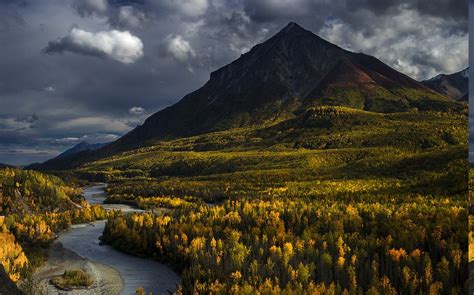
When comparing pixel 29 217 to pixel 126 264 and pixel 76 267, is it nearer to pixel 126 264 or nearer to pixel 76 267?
pixel 126 264

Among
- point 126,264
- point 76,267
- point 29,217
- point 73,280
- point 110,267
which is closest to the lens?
point 73,280

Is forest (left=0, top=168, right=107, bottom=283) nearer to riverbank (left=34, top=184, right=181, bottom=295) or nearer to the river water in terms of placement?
riverbank (left=34, top=184, right=181, bottom=295)

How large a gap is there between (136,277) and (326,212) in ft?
67.3

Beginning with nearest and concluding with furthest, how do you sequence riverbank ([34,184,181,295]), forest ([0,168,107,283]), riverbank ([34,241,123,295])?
riverbank ([34,241,123,295]), riverbank ([34,184,181,295]), forest ([0,168,107,283])

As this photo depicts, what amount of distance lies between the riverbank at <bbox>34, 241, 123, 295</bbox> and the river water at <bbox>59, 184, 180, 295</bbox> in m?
0.73

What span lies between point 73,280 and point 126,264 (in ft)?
26.1

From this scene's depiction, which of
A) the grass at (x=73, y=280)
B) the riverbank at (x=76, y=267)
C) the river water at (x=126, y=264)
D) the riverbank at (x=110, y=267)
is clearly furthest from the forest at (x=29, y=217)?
the river water at (x=126, y=264)

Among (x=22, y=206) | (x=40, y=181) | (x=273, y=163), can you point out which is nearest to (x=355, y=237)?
(x=22, y=206)

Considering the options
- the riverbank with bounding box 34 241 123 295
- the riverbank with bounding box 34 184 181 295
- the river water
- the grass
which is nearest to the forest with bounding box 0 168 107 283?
the riverbank with bounding box 34 241 123 295

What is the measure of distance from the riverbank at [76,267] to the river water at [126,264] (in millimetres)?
726

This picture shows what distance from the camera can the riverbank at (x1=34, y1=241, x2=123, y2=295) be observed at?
31.4 meters

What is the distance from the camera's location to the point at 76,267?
36.8m

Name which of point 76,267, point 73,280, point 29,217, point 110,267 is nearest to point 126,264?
point 110,267

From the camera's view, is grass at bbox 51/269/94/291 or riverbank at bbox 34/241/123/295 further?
grass at bbox 51/269/94/291
